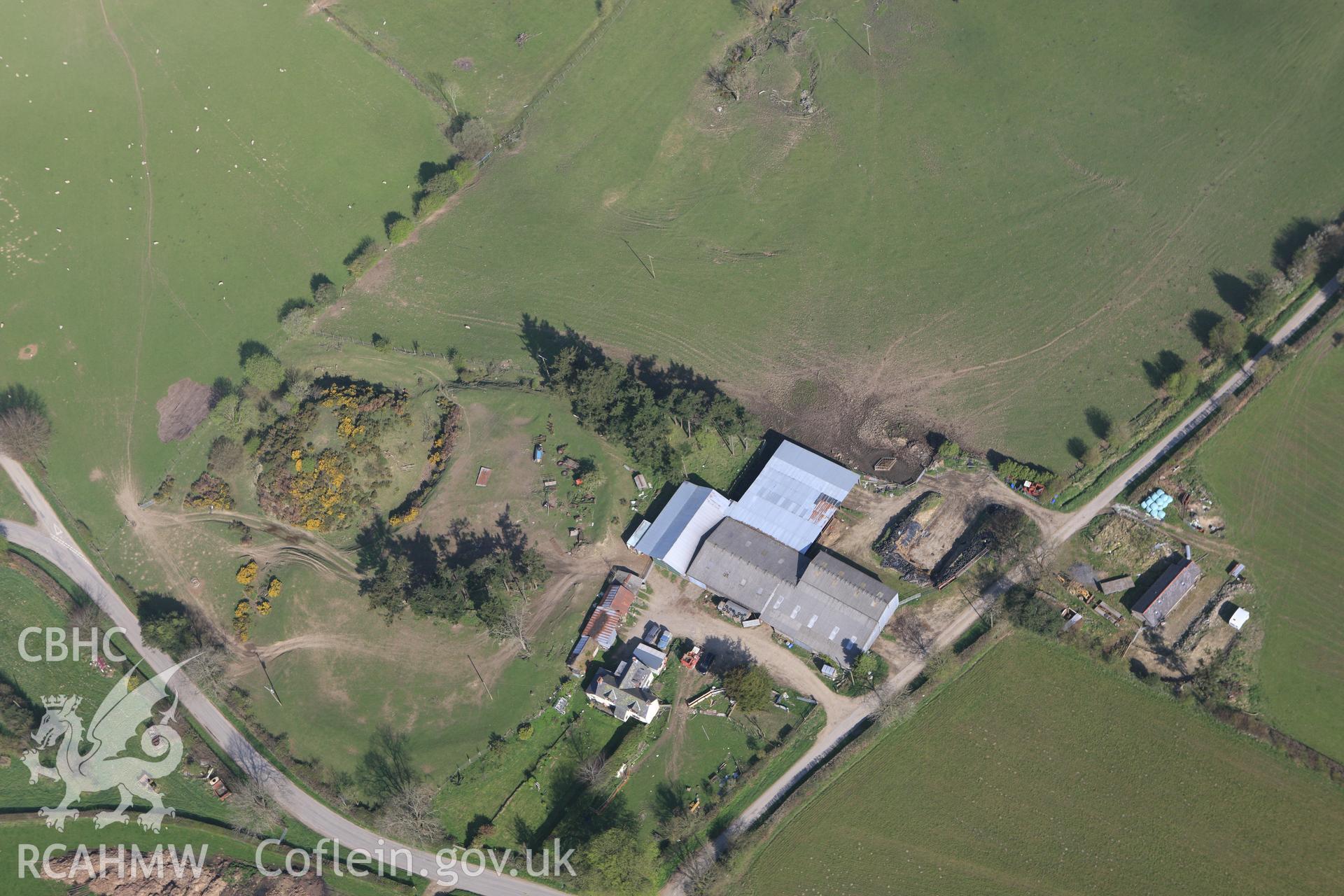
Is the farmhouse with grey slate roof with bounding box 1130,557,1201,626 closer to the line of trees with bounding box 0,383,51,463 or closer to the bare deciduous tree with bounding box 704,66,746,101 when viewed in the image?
the bare deciduous tree with bounding box 704,66,746,101

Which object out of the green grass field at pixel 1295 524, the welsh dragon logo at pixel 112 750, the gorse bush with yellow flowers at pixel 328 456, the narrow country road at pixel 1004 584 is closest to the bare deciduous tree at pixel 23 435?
the gorse bush with yellow flowers at pixel 328 456

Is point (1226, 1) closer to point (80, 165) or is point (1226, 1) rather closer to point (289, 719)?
point (289, 719)

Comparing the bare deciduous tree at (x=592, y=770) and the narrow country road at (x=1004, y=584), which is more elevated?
the narrow country road at (x=1004, y=584)

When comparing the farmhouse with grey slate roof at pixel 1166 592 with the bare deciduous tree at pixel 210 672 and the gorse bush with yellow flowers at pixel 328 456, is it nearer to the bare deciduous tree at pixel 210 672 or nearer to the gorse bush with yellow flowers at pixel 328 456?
the gorse bush with yellow flowers at pixel 328 456

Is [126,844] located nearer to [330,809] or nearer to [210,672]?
[210,672]

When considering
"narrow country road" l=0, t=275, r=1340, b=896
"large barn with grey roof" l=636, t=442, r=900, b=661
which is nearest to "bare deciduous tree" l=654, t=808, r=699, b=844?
"narrow country road" l=0, t=275, r=1340, b=896

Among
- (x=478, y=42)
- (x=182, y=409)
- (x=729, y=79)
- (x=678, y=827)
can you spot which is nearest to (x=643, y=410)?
(x=678, y=827)

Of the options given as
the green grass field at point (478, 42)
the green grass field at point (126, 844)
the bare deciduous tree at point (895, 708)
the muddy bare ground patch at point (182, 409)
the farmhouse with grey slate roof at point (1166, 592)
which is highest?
the green grass field at point (478, 42)
